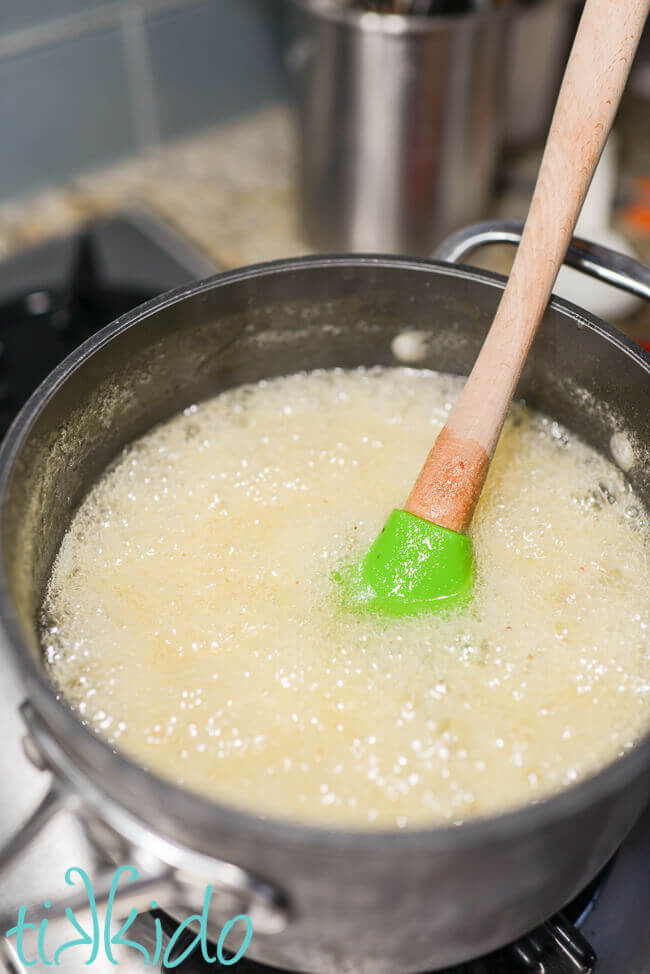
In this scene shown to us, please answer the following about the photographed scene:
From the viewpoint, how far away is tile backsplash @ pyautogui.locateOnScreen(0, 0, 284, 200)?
1.17 meters

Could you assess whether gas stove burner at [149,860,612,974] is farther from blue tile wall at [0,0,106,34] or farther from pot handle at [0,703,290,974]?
blue tile wall at [0,0,106,34]

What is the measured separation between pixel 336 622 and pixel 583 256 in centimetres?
28

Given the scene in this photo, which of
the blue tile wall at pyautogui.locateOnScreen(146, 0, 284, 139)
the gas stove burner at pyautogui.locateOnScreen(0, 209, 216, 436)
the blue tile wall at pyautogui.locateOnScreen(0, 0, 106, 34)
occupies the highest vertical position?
the blue tile wall at pyautogui.locateOnScreen(146, 0, 284, 139)

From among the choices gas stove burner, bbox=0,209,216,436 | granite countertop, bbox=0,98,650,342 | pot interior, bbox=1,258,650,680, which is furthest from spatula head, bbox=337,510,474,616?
granite countertop, bbox=0,98,650,342

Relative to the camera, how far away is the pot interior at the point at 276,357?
0.54m

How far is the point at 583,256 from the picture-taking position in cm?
57

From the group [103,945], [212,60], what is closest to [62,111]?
[212,60]

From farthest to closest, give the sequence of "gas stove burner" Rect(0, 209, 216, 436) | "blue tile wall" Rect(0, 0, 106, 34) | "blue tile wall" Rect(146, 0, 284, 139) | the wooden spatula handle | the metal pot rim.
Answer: "blue tile wall" Rect(146, 0, 284, 139)
"blue tile wall" Rect(0, 0, 106, 34)
"gas stove burner" Rect(0, 209, 216, 436)
the wooden spatula handle
the metal pot rim

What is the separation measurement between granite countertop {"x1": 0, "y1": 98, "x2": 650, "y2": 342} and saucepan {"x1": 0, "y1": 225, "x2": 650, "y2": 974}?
0.54 m

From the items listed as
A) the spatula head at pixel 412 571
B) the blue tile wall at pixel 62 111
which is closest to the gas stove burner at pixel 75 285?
the blue tile wall at pixel 62 111

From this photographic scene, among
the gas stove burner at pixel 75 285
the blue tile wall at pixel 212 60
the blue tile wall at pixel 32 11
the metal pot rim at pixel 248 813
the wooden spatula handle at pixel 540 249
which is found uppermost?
the blue tile wall at pixel 212 60

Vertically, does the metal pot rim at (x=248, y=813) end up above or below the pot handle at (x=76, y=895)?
above

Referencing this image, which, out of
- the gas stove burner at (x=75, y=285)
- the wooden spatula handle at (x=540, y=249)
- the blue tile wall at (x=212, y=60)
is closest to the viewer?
the wooden spatula handle at (x=540, y=249)

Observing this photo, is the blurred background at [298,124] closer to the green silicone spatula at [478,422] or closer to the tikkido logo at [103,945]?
the green silicone spatula at [478,422]
